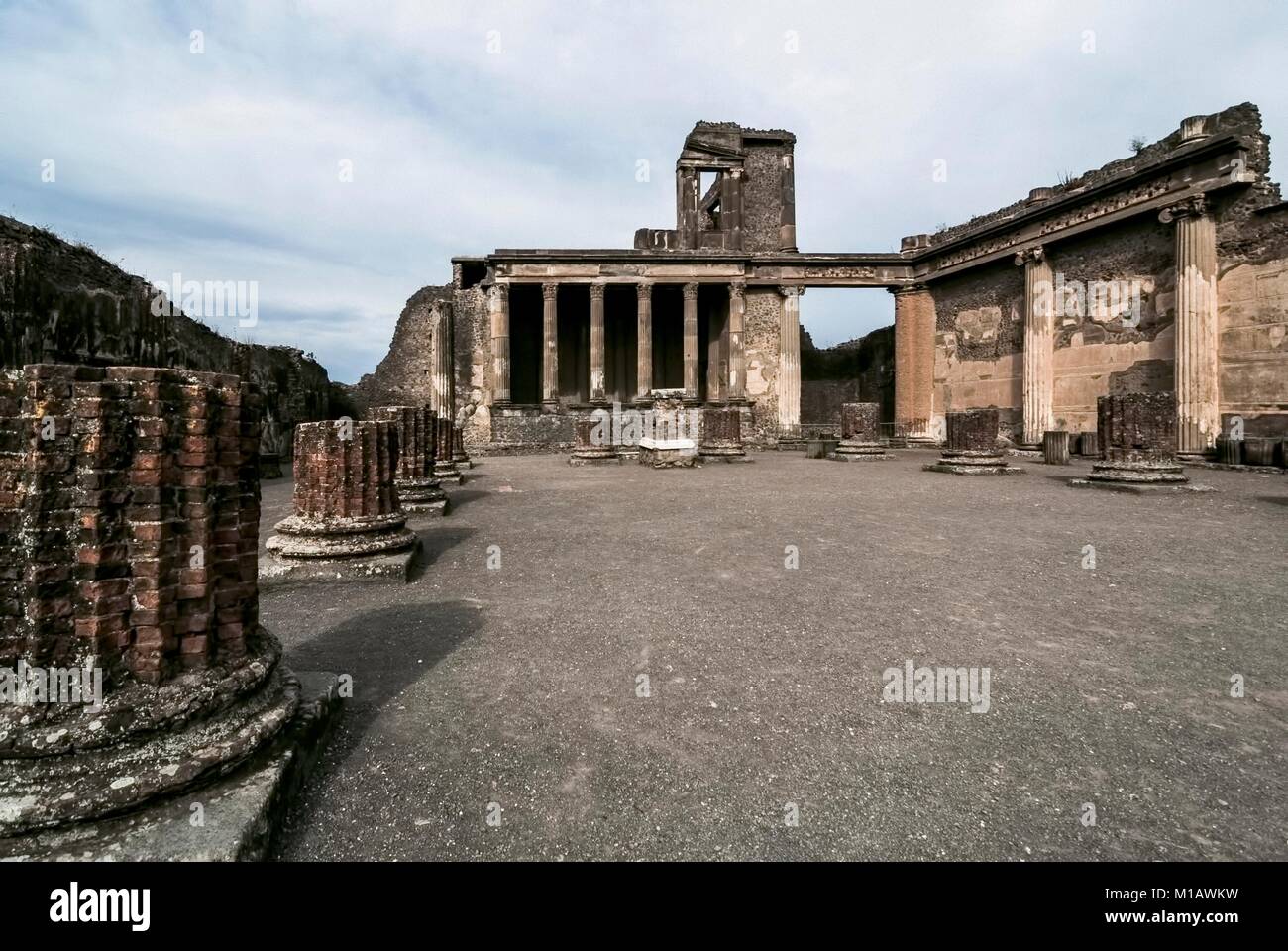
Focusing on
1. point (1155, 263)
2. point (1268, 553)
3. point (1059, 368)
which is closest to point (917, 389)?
point (1059, 368)

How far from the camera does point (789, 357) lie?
24188 millimetres

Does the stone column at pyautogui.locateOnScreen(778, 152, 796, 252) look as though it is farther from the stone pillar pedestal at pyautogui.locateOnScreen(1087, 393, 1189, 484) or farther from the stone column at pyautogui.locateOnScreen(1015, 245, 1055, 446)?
the stone pillar pedestal at pyautogui.locateOnScreen(1087, 393, 1189, 484)

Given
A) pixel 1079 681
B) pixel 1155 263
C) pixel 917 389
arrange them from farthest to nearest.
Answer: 1. pixel 917 389
2. pixel 1155 263
3. pixel 1079 681

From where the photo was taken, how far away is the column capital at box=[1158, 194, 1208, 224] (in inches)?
553

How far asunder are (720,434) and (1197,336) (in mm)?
10999

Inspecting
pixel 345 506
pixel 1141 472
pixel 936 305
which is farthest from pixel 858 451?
pixel 345 506

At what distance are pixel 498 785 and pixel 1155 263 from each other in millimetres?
19732

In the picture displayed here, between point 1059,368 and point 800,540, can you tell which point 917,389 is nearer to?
point 1059,368

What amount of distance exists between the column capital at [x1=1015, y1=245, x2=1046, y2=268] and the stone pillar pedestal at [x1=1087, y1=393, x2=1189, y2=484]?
10.3 metres

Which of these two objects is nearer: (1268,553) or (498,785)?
(498,785)

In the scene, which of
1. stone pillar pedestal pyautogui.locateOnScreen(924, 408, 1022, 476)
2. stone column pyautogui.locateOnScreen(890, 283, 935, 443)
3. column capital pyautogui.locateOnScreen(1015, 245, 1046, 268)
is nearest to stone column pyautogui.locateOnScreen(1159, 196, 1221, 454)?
column capital pyautogui.locateOnScreen(1015, 245, 1046, 268)

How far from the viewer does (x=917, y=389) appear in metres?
22.8

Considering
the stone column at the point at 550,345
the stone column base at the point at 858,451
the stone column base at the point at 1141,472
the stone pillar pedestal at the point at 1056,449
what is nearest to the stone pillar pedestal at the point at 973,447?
the stone column base at the point at 1141,472
